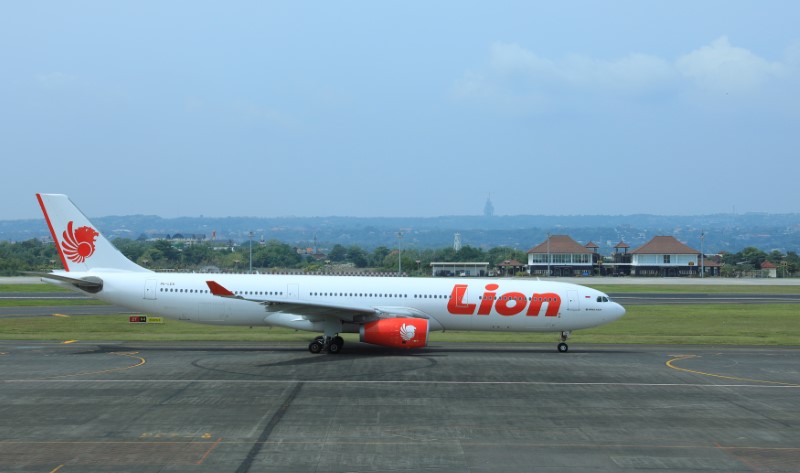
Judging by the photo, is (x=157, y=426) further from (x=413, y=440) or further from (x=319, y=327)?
(x=319, y=327)

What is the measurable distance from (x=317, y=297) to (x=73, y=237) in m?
12.2

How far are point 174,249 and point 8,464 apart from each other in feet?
488

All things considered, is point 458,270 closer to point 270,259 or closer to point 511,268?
point 511,268

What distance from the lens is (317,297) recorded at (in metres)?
37.1

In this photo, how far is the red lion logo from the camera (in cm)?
3719

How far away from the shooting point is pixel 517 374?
30109 millimetres

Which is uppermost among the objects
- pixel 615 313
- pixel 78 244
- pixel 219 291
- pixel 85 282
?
pixel 78 244

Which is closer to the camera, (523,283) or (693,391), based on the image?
(693,391)

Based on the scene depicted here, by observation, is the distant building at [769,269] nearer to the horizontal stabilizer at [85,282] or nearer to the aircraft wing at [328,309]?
the aircraft wing at [328,309]

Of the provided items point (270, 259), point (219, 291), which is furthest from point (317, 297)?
point (270, 259)

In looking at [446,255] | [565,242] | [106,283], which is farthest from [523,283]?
[446,255]

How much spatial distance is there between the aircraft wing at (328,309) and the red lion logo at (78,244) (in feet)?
24.1

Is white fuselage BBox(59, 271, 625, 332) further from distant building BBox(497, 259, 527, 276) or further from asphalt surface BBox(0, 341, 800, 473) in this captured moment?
distant building BBox(497, 259, 527, 276)

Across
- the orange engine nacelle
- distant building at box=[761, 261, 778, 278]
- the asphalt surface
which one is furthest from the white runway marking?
distant building at box=[761, 261, 778, 278]
